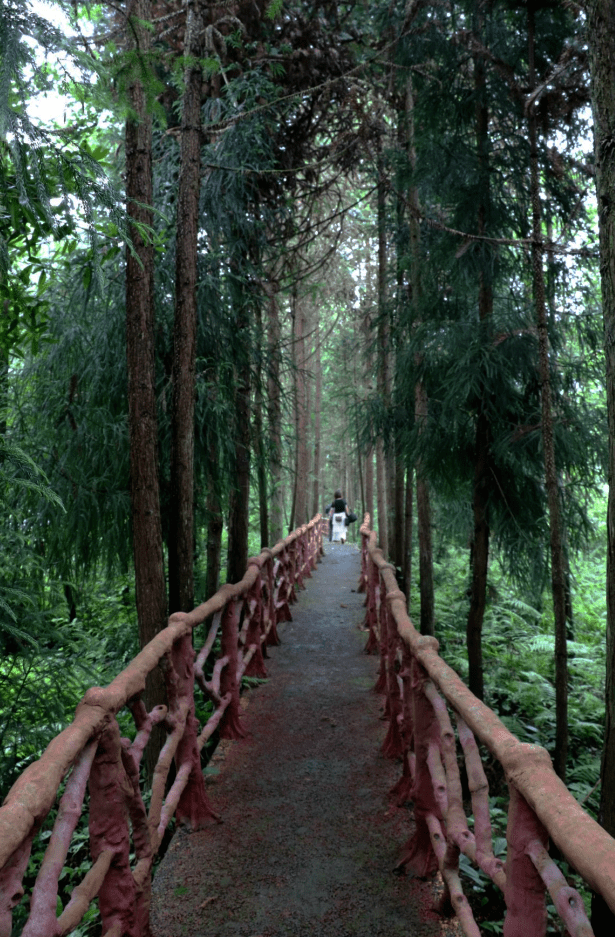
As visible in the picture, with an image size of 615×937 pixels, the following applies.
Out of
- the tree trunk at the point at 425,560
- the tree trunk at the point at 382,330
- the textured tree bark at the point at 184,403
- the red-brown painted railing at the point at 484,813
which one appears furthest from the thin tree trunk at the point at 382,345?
the red-brown painted railing at the point at 484,813

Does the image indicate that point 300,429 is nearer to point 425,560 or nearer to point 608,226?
point 425,560

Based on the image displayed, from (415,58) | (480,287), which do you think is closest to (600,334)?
(480,287)

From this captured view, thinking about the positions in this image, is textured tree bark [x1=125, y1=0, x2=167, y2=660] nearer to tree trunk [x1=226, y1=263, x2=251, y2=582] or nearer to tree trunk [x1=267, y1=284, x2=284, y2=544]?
tree trunk [x1=226, y1=263, x2=251, y2=582]

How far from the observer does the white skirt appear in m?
22.8

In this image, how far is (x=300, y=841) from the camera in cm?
376

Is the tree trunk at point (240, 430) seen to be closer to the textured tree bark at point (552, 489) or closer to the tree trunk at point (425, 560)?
the tree trunk at point (425, 560)

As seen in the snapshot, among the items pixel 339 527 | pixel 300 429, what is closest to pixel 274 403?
pixel 300 429

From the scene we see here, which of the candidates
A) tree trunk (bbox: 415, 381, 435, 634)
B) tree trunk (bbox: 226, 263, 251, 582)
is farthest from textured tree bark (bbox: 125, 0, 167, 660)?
tree trunk (bbox: 415, 381, 435, 634)

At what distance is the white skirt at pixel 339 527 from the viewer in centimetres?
2283

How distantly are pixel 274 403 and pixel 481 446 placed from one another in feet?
17.9

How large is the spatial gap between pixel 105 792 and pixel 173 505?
3.53 meters

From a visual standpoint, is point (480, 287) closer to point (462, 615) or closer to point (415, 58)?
point (415, 58)

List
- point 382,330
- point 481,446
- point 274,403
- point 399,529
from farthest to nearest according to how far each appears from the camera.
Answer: point 274,403
point 382,330
point 399,529
point 481,446

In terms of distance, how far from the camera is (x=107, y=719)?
247 centimetres
